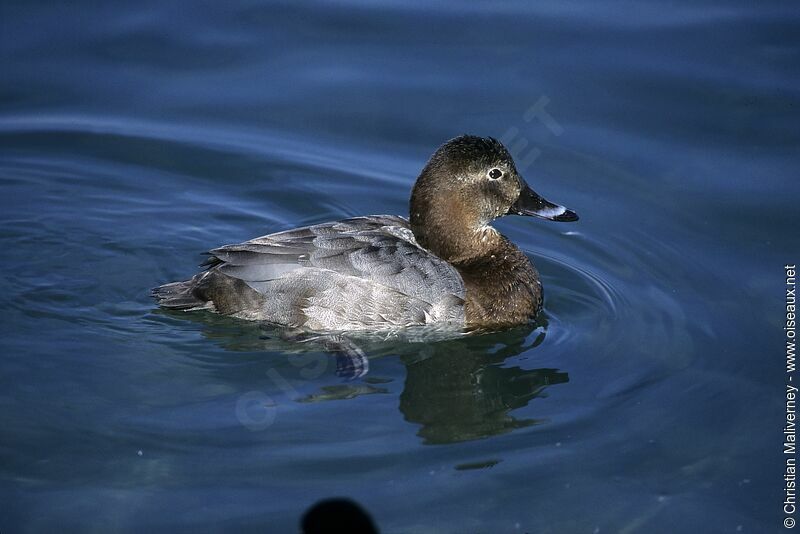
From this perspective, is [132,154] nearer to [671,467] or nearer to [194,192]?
[194,192]

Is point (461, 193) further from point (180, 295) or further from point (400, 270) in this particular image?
point (180, 295)

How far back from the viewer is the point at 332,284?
665cm

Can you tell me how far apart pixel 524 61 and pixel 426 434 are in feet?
16.2

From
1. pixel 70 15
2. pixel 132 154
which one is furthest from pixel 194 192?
pixel 70 15

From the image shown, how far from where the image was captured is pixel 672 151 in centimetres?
873

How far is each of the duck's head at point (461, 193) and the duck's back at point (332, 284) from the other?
Result: 0.99 feet

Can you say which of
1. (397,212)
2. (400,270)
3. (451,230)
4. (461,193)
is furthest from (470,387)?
(397,212)

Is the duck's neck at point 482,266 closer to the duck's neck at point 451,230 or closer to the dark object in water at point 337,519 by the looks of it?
the duck's neck at point 451,230

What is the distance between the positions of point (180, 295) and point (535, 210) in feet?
8.21

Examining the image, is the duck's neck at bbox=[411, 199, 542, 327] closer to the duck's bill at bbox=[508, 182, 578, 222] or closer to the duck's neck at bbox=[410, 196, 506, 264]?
the duck's neck at bbox=[410, 196, 506, 264]

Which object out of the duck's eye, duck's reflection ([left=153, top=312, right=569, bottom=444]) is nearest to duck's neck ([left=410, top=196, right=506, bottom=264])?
the duck's eye

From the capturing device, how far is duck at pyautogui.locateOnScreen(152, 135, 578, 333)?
21.9 feet

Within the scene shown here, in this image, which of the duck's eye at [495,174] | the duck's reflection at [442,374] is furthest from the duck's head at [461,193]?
the duck's reflection at [442,374]

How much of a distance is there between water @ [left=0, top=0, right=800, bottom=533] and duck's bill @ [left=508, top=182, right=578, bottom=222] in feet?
1.87
